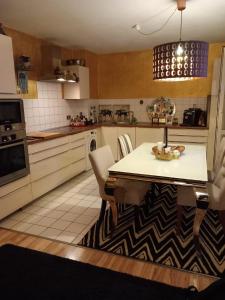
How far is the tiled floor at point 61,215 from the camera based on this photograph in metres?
2.34

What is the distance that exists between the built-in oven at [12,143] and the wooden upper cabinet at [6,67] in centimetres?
14

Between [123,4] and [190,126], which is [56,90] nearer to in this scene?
[123,4]

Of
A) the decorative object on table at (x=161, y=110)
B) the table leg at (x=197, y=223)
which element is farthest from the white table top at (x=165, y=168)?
the decorative object on table at (x=161, y=110)

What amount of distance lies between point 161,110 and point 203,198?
3099mm

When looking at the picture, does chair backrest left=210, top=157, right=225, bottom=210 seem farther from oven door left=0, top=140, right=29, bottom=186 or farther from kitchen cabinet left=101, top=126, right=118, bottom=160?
kitchen cabinet left=101, top=126, right=118, bottom=160

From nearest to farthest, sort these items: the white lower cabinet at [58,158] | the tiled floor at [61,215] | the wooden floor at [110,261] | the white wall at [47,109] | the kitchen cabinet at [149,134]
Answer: the wooden floor at [110,261]
the tiled floor at [61,215]
the white lower cabinet at [58,158]
the white wall at [47,109]
the kitchen cabinet at [149,134]

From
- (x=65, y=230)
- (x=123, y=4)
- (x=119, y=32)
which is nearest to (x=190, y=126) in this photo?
(x=119, y=32)

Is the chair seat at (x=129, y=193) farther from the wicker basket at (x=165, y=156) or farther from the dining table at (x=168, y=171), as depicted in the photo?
the wicker basket at (x=165, y=156)

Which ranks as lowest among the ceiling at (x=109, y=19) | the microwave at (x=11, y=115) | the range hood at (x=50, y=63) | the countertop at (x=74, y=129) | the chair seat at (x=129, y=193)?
the chair seat at (x=129, y=193)

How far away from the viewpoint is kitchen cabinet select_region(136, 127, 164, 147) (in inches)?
168

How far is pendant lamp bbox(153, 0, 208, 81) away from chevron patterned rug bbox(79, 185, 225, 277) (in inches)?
58.3

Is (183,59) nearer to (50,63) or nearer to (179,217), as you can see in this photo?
(179,217)

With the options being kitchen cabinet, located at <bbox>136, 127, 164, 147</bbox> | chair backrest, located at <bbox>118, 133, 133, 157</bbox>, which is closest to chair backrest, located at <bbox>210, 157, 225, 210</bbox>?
chair backrest, located at <bbox>118, 133, 133, 157</bbox>

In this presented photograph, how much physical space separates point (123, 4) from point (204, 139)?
257 cm
